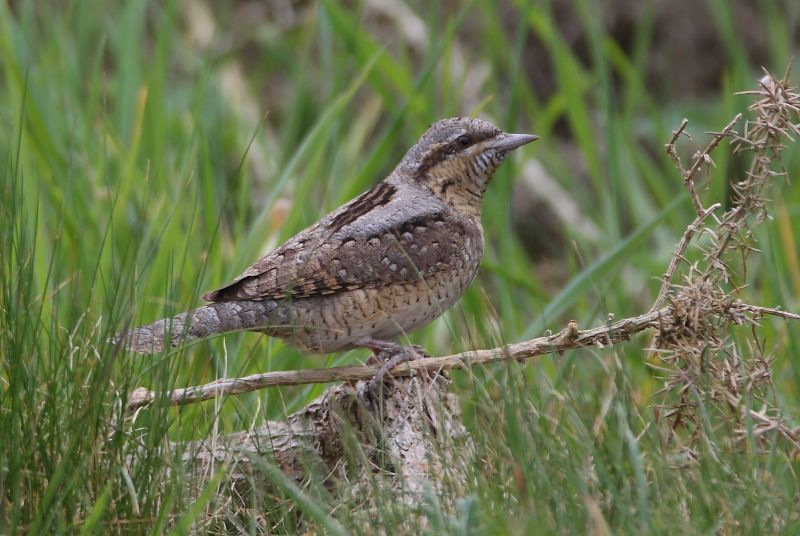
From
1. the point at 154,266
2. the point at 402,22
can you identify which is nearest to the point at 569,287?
the point at 154,266

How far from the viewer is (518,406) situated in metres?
2.51

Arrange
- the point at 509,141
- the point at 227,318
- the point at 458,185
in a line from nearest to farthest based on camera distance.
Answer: the point at 227,318, the point at 509,141, the point at 458,185

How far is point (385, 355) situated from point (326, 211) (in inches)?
55.6

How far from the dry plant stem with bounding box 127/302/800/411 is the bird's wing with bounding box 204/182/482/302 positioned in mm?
398

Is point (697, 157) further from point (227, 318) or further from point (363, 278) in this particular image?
point (227, 318)

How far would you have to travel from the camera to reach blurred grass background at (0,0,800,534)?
Answer: 2445 mm

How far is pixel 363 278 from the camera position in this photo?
3.42 metres

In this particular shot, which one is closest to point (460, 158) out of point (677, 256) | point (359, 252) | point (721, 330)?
point (359, 252)

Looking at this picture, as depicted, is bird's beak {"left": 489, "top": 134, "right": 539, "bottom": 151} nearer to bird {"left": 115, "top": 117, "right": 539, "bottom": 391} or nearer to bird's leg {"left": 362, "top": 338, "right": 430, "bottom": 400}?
bird {"left": 115, "top": 117, "right": 539, "bottom": 391}

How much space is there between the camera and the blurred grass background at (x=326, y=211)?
245cm

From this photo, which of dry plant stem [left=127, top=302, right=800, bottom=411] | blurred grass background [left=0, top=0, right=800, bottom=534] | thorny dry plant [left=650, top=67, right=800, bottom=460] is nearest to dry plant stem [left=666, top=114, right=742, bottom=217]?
thorny dry plant [left=650, top=67, right=800, bottom=460]

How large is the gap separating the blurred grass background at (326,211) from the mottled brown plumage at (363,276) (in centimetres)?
12

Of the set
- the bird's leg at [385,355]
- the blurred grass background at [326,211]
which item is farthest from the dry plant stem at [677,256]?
the bird's leg at [385,355]

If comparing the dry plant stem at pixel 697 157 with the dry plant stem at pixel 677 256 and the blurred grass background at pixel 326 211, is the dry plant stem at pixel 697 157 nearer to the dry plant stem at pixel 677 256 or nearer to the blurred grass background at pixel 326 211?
the dry plant stem at pixel 677 256
